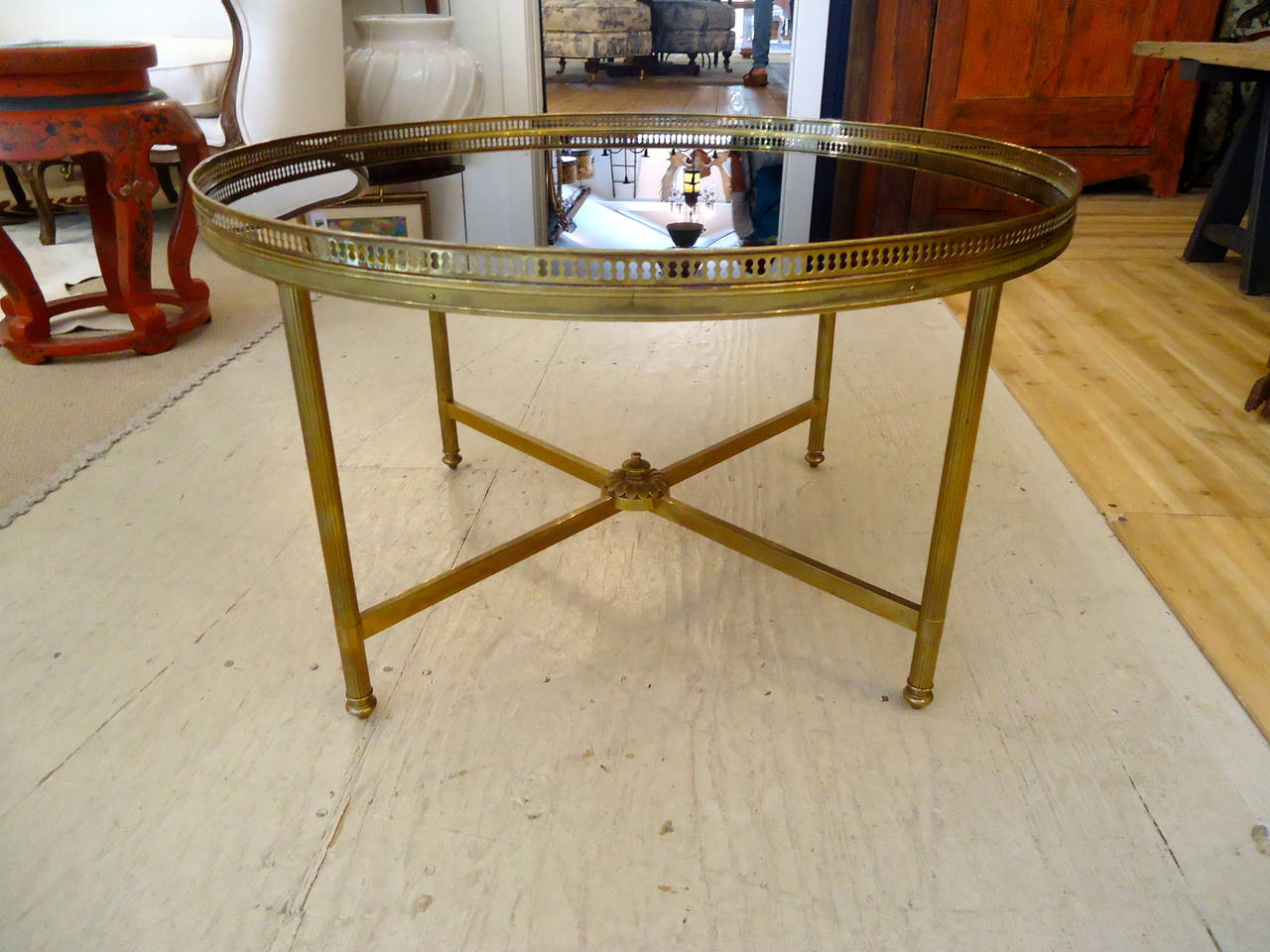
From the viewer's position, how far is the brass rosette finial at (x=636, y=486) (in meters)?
1.13

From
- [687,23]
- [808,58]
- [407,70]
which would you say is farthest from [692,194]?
[687,23]

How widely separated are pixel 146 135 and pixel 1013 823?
1834mm

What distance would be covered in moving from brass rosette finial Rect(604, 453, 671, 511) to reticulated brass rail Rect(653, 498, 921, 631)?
0.04 metres

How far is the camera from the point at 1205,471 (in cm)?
151

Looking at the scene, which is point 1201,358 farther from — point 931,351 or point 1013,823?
point 1013,823

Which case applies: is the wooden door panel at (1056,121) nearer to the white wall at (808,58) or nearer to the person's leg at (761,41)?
the white wall at (808,58)

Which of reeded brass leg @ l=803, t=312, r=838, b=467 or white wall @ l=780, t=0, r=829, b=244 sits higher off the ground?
white wall @ l=780, t=0, r=829, b=244

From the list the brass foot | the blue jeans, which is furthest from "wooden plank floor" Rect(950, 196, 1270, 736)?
the blue jeans

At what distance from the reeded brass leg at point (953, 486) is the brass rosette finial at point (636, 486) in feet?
1.08

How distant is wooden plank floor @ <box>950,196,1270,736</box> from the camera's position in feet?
3.92

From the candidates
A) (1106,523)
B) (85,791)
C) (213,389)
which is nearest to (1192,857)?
(1106,523)

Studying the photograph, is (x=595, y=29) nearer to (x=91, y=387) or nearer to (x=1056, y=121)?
(x=1056, y=121)

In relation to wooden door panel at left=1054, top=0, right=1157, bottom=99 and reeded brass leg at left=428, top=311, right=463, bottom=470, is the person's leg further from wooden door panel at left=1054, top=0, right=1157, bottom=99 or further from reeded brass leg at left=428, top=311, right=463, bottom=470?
reeded brass leg at left=428, top=311, right=463, bottom=470

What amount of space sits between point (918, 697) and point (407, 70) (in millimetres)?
2142
